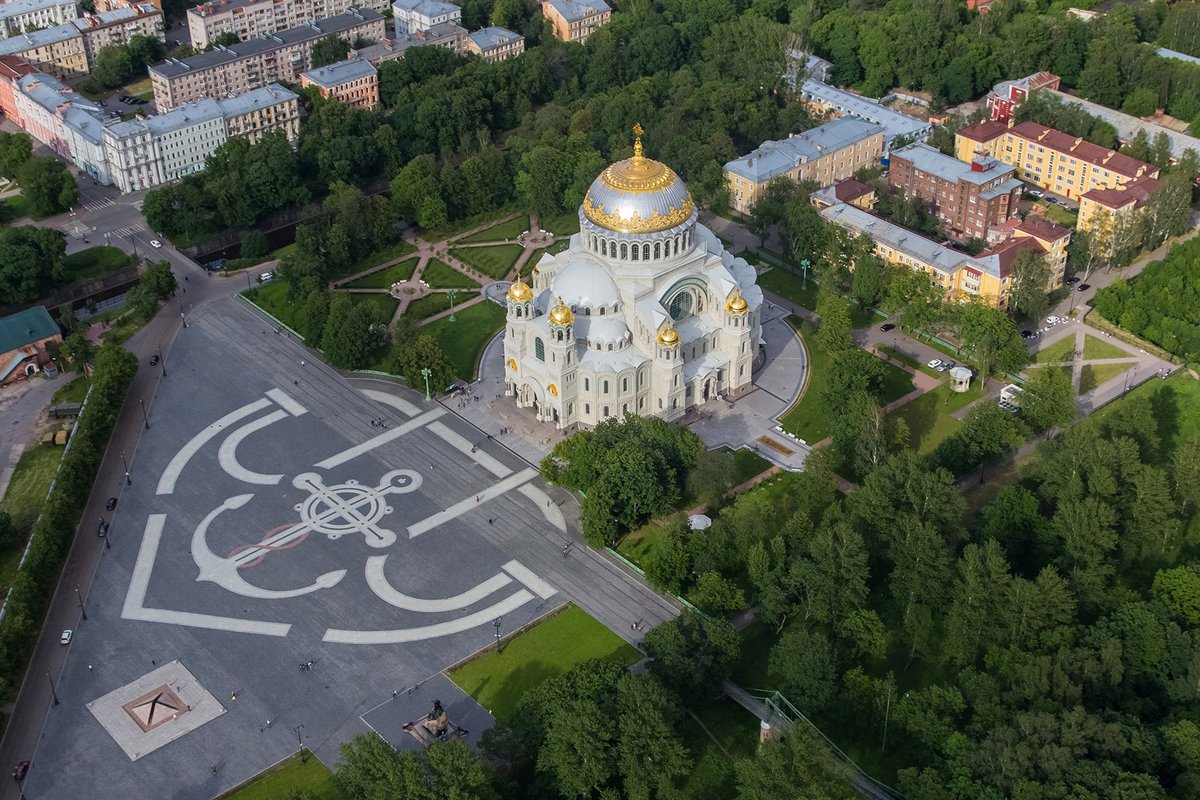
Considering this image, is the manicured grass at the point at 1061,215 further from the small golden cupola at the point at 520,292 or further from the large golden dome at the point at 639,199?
the small golden cupola at the point at 520,292

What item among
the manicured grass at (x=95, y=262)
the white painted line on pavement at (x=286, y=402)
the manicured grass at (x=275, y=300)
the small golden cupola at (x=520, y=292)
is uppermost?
the small golden cupola at (x=520, y=292)

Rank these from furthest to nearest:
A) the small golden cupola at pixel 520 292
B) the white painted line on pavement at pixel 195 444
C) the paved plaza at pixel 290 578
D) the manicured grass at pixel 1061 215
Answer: the manicured grass at pixel 1061 215 < the small golden cupola at pixel 520 292 < the white painted line on pavement at pixel 195 444 < the paved plaza at pixel 290 578

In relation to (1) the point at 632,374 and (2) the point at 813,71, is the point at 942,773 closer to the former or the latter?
(1) the point at 632,374

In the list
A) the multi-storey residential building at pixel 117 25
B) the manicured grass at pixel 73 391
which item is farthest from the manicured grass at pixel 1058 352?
the multi-storey residential building at pixel 117 25

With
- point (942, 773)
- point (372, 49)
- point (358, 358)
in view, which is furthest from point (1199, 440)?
point (372, 49)

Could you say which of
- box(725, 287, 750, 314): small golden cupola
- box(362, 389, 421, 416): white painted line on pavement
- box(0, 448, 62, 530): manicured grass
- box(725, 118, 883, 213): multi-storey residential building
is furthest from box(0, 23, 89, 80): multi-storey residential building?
box(725, 287, 750, 314): small golden cupola

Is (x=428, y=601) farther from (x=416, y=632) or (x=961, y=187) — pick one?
(x=961, y=187)
